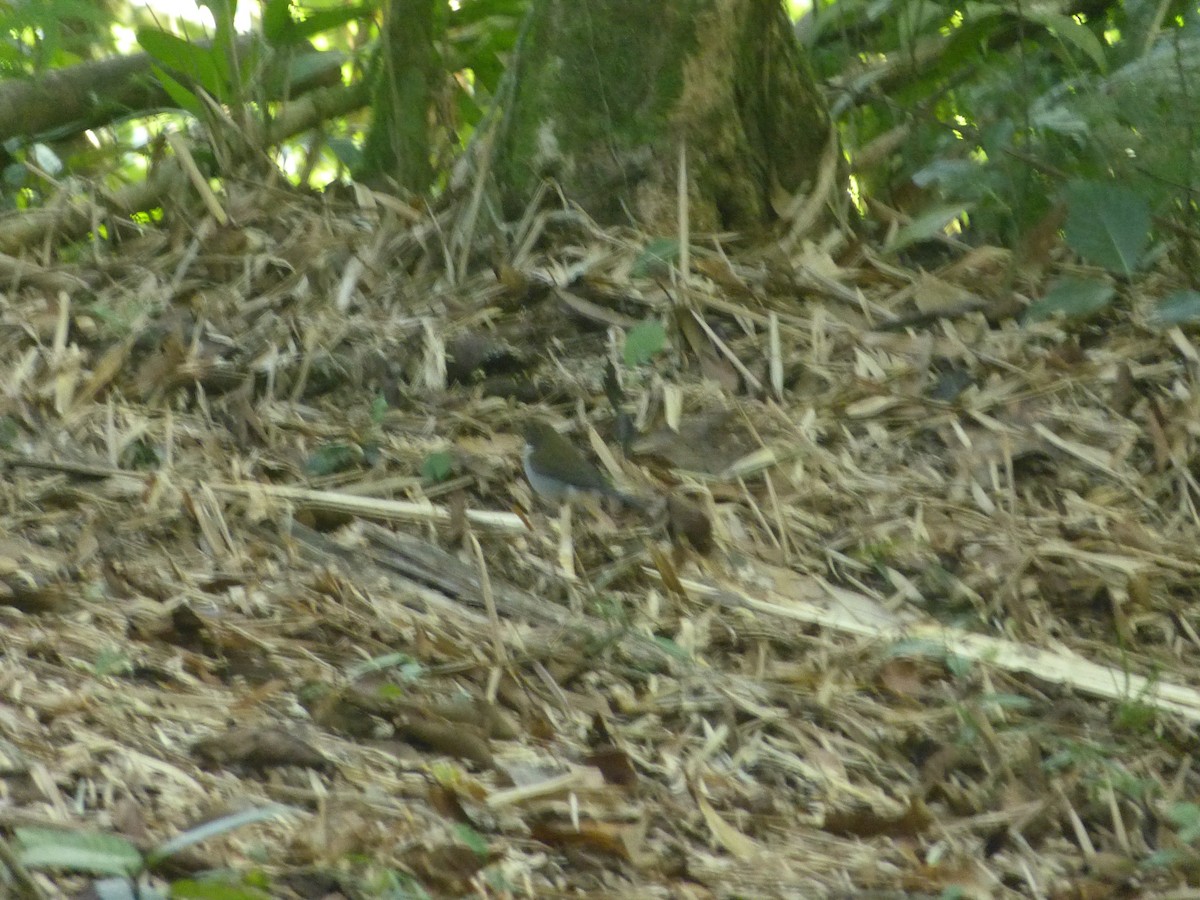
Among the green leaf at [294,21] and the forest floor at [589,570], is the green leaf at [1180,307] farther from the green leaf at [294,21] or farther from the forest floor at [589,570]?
the green leaf at [294,21]

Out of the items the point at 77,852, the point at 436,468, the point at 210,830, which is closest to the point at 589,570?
the point at 436,468

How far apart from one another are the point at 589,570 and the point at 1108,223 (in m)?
1.34

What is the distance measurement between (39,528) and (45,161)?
179 cm

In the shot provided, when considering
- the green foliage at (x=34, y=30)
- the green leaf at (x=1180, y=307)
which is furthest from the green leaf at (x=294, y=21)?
the green leaf at (x=1180, y=307)

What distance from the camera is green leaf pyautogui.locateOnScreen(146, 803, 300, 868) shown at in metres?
1.42

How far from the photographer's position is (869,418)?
269cm

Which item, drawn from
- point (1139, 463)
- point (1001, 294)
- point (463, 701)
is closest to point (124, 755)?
point (463, 701)

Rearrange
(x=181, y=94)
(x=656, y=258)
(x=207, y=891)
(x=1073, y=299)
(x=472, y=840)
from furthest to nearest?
(x=181, y=94), (x=656, y=258), (x=1073, y=299), (x=472, y=840), (x=207, y=891)

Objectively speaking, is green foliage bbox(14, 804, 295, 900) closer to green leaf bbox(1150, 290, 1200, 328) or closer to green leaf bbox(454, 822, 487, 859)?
green leaf bbox(454, 822, 487, 859)

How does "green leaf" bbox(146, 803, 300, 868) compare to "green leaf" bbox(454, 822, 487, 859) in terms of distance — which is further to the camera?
"green leaf" bbox(454, 822, 487, 859)

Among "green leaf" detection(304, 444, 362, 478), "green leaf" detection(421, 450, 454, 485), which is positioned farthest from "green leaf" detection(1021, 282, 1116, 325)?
"green leaf" detection(304, 444, 362, 478)

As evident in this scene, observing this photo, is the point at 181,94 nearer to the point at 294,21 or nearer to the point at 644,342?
the point at 294,21

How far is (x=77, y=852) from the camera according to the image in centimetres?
139

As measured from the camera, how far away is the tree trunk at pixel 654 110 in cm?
309
